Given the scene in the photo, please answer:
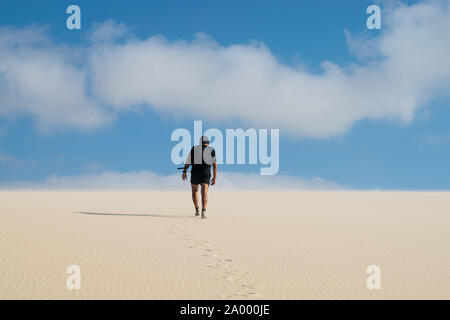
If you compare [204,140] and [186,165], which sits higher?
[204,140]

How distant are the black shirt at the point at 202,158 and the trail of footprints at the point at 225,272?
3.69 metres

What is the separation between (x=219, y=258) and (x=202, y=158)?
6065 millimetres

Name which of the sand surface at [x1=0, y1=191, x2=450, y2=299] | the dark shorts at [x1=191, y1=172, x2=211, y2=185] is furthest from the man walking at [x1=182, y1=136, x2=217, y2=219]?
the sand surface at [x1=0, y1=191, x2=450, y2=299]

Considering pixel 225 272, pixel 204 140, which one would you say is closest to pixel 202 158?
pixel 204 140

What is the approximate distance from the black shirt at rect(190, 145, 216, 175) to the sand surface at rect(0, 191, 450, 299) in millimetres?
1709

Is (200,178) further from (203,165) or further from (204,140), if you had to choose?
(204,140)

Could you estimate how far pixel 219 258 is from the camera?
8.39 meters

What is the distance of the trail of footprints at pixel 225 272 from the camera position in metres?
6.20

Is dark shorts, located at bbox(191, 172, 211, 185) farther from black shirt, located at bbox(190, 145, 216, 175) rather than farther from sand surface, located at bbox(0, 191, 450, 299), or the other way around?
sand surface, located at bbox(0, 191, 450, 299)

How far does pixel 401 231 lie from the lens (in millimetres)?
12375

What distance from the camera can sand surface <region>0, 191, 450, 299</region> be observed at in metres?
6.46
